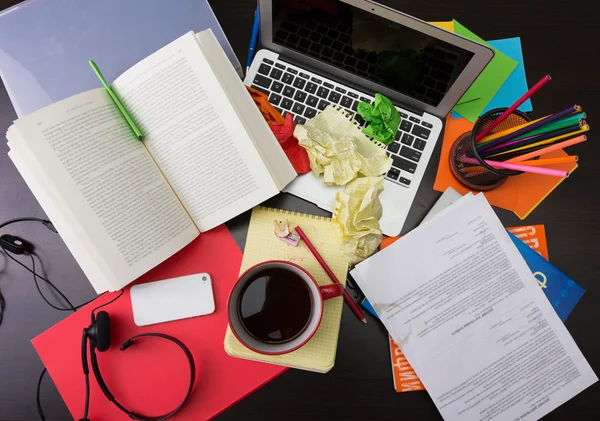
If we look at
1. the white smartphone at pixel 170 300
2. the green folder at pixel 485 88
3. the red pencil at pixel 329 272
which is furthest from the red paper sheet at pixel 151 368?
the green folder at pixel 485 88

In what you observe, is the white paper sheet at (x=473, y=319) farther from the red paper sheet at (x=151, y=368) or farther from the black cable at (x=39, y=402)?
the black cable at (x=39, y=402)

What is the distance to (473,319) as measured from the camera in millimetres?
663

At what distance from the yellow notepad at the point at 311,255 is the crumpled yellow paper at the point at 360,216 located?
0.07 ft

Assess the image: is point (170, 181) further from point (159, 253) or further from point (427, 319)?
point (427, 319)

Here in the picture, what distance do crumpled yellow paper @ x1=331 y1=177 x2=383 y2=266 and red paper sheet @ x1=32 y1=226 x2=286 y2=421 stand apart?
0.71ft

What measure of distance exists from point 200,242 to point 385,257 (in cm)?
29

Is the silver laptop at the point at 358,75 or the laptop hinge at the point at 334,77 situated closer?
the silver laptop at the point at 358,75

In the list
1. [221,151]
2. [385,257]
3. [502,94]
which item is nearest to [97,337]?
[221,151]

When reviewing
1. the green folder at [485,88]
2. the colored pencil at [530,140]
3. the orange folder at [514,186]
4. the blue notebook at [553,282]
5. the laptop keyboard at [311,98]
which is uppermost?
the laptop keyboard at [311,98]

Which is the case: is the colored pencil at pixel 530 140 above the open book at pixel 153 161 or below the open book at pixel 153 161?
below

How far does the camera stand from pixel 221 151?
0.63 meters

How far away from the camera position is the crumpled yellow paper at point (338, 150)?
2.16 feet

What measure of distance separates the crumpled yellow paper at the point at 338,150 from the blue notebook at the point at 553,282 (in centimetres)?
25

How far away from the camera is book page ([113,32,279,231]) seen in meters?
0.62
